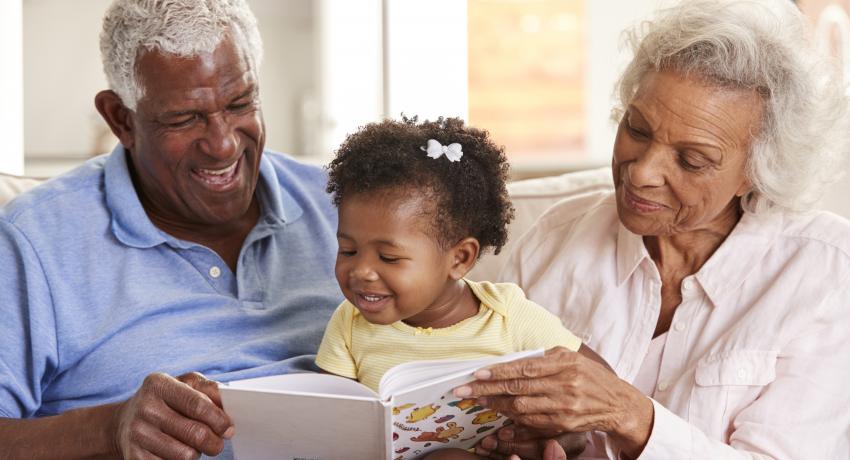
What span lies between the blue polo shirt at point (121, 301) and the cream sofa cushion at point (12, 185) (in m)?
0.28

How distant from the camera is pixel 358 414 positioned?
1576mm

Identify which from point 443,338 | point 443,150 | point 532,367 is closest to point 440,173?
point 443,150

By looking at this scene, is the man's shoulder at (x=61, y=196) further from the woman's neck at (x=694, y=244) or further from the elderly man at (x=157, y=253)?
the woman's neck at (x=694, y=244)

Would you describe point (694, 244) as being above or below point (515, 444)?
above

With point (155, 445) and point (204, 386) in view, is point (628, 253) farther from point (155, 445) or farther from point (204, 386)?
point (155, 445)

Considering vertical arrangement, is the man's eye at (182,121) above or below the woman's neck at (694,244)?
above

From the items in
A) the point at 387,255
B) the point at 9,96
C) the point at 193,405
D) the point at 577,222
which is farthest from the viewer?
the point at 9,96

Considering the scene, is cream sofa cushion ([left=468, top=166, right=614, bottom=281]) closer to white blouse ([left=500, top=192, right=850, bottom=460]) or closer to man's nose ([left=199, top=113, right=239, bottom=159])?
white blouse ([left=500, top=192, right=850, bottom=460])

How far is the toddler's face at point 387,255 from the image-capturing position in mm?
1815

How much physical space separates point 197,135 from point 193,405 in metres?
0.71

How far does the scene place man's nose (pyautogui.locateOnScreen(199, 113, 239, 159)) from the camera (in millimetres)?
2137

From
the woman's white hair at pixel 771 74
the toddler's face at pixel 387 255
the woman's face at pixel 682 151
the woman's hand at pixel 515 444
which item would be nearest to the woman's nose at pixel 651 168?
the woman's face at pixel 682 151

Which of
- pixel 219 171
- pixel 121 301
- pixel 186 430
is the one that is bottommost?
pixel 186 430

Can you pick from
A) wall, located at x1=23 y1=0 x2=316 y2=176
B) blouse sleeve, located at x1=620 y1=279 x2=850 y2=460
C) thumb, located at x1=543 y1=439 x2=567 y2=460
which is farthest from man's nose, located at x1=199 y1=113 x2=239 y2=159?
wall, located at x1=23 y1=0 x2=316 y2=176
